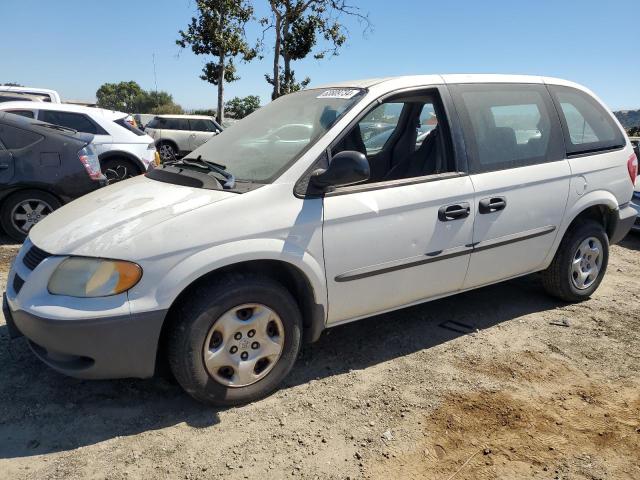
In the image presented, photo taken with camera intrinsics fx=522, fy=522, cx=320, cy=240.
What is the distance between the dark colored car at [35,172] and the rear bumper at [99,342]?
12.2ft

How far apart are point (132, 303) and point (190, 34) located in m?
21.8

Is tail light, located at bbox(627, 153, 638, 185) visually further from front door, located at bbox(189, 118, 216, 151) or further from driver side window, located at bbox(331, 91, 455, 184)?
front door, located at bbox(189, 118, 216, 151)

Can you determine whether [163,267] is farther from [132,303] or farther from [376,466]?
[376,466]

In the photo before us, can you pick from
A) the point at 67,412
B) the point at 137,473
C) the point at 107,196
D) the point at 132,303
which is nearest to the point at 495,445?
the point at 137,473

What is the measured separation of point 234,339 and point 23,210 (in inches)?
172

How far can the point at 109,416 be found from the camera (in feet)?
9.29

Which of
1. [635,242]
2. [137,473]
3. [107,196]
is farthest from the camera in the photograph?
[635,242]

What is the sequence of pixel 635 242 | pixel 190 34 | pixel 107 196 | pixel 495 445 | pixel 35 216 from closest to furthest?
1. pixel 495 445
2. pixel 107 196
3. pixel 35 216
4. pixel 635 242
5. pixel 190 34

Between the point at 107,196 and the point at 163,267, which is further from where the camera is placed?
the point at 107,196

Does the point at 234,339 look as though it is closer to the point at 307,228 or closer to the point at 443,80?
the point at 307,228

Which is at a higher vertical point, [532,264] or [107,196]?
[107,196]

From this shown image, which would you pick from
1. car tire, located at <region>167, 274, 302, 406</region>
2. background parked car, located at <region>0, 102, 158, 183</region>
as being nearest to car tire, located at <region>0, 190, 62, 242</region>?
background parked car, located at <region>0, 102, 158, 183</region>

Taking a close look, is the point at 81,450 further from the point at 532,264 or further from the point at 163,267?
the point at 532,264

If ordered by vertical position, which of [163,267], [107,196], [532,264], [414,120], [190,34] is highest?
[190,34]
